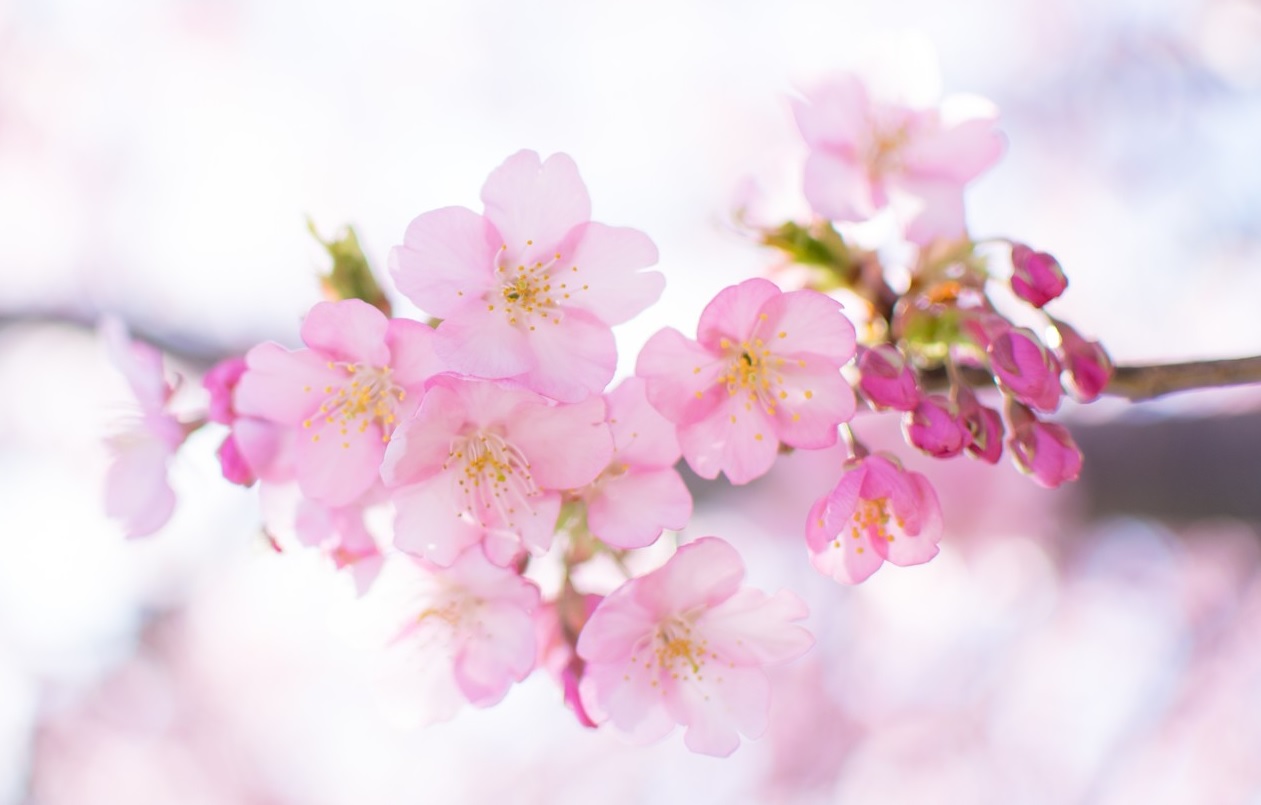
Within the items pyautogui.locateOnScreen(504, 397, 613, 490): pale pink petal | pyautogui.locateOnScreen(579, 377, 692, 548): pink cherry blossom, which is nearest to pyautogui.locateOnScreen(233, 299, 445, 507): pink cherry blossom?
pyautogui.locateOnScreen(504, 397, 613, 490): pale pink petal

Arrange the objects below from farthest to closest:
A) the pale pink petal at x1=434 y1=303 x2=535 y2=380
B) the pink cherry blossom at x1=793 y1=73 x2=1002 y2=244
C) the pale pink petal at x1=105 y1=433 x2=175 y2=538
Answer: the pink cherry blossom at x1=793 y1=73 x2=1002 y2=244 < the pale pink petal at x1=105 y1=433 x2=175 y2=538 < the pale pink petal at x1=434 y1=303 x2=535 y2=380

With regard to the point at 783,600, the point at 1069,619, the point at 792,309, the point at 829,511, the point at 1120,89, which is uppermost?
the point at 792,309

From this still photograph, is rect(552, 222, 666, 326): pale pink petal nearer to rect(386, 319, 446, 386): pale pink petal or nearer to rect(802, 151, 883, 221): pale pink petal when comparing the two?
rect(386, 319, 446, 386): pale pink petal

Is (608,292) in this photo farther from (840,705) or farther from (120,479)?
(840,705)

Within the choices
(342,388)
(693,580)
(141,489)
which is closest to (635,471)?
(693,580)

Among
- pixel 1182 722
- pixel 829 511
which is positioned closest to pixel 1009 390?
pixel 829 511

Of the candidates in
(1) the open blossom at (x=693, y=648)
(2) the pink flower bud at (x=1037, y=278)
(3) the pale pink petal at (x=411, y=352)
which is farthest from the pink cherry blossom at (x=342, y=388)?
(2) the pink flower bud at (x=1037, y=278)

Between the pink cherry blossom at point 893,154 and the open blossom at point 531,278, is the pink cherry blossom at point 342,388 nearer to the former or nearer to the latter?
the open blossom at point 531,278
